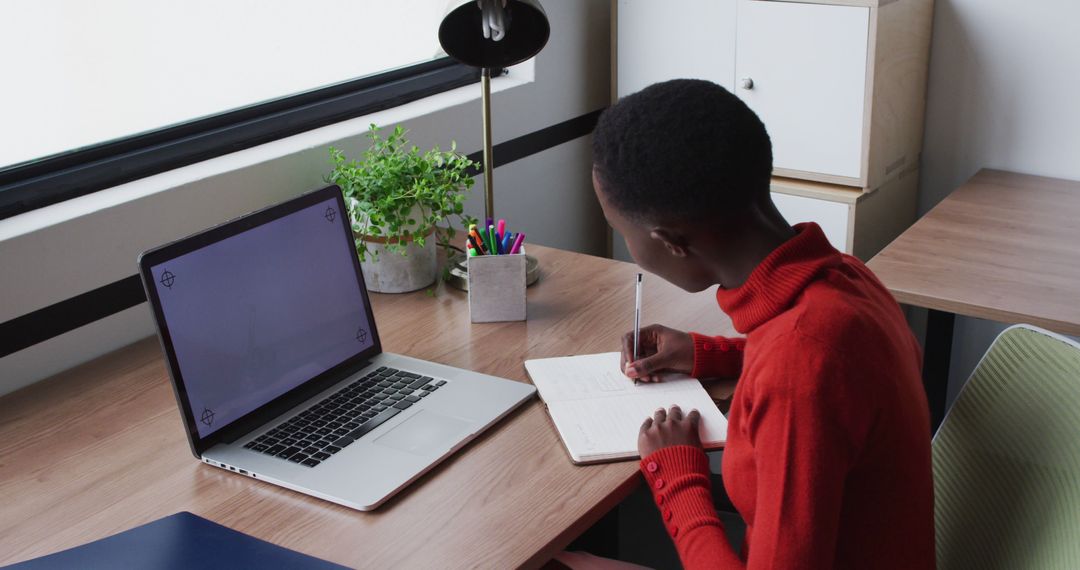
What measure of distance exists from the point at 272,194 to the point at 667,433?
92cm

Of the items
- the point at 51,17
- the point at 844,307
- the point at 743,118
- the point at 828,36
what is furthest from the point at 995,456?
the point at 51,17

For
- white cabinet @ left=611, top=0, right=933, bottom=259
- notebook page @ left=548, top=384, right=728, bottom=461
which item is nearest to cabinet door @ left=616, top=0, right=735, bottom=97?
white cabinet @ left=611, top=0, right=933, bottom=259

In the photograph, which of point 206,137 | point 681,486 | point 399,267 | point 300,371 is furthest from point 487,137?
point 681,486

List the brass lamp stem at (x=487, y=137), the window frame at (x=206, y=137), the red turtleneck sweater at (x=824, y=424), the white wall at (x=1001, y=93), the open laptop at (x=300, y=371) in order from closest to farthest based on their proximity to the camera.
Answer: the red turtleneck sweater at (x=824, y=424), the open laptop at (x=300, y=371), the window frame at (x=206, y=137), the brass lamp stem at (x=487, y=137), the white wall at (x=1001, y=93)

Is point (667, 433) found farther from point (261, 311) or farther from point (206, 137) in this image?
point (206, 137)

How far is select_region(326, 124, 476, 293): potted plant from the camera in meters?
1.74

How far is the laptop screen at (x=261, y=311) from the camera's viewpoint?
1.29 meters

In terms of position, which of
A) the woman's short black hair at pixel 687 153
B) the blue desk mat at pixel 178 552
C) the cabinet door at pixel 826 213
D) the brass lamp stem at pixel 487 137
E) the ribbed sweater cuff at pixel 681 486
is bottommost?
the cabinet door at pixel 826 213

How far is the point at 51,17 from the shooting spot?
175 centimetres

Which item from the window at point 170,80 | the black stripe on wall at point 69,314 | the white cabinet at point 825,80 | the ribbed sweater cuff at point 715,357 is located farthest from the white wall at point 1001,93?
the black stripe on wall at point 69,314

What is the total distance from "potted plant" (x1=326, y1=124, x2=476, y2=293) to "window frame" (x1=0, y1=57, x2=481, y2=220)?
0.71 feet

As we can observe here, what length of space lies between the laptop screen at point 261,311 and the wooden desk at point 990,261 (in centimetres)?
98

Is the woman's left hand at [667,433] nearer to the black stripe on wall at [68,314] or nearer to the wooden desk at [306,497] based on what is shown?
the wooden desk at [306,497]

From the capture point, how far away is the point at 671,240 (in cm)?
105
